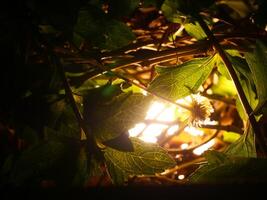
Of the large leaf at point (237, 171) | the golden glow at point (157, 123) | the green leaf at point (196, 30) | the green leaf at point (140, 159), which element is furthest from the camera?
the golden glow at point (157, 123)

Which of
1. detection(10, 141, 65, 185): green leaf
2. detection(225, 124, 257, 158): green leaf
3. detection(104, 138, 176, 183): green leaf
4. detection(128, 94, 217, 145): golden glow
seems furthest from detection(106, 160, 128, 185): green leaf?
detection(128, 94, 217, 145): golden glow

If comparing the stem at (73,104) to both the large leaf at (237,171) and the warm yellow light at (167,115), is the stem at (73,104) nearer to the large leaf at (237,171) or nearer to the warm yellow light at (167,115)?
the large leaf at (237,171)

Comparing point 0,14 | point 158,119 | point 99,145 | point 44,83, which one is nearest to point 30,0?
point 0,14

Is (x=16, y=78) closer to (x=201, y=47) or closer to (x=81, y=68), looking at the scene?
(x=81, y=68)

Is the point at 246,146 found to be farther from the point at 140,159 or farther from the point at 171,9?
the point at 171,9

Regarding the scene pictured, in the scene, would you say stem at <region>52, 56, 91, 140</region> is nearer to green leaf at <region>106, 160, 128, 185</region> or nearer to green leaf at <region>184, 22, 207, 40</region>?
green leaf at <region>106, 160, 128, 185</region>

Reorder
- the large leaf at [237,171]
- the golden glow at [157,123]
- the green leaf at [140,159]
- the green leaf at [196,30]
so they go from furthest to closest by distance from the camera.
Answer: the golden glow at [157,123], the green leaf at [196,30], the green leaf at [140,159], the large leaf at [237,171]

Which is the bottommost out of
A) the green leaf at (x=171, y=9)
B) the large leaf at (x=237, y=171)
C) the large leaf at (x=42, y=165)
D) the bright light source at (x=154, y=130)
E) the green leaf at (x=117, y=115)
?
the large leaf at (x=237, y=171)

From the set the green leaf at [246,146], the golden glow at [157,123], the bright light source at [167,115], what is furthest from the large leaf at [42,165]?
the bright light source at [167,115]
